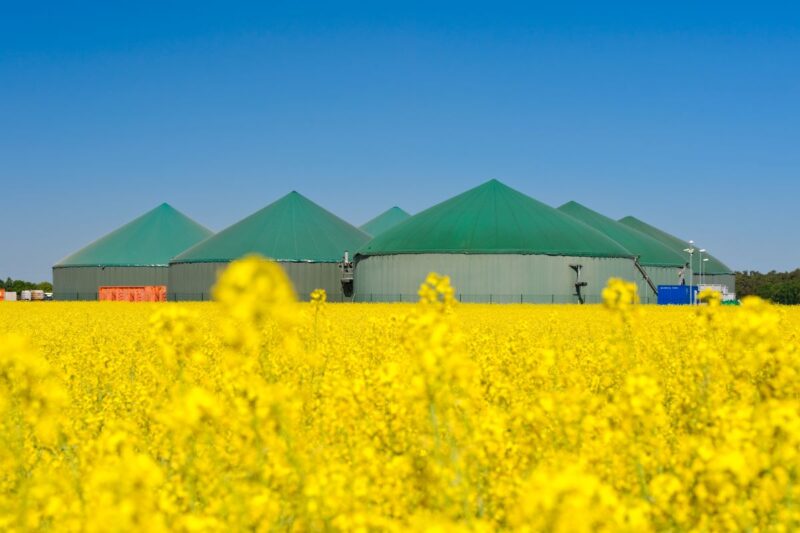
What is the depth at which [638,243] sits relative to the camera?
7894 cm

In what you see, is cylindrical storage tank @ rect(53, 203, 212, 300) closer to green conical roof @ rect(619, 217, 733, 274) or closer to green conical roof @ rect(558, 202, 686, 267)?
green conical roof @ rect(558, 202, 686, 267)

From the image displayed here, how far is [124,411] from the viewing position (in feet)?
32.3

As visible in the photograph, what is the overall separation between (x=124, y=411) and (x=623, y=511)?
7829mm

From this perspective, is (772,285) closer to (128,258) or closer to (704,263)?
(704,263)

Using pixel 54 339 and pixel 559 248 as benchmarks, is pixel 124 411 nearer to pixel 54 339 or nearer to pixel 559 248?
pixel 54 339

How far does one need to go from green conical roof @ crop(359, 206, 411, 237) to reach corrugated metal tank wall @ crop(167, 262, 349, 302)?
41978mm

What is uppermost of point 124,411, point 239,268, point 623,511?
point 239,268

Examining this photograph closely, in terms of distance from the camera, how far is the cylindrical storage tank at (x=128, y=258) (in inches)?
3236

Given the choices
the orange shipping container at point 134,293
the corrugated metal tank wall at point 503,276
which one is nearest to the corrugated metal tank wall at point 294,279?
the orange shipping container at point 134,293

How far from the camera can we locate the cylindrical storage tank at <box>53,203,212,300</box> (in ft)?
270

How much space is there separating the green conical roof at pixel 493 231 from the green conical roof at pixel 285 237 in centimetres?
881

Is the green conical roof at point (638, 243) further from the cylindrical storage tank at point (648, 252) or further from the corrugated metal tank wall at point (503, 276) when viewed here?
the corrugated metal tank wall at point (503, 276)

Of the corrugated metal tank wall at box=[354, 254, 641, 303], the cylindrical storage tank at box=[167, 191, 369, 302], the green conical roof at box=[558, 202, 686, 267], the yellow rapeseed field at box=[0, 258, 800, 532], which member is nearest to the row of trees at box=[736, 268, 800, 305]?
the green conical roof at box=[558, 202, 686, 267]

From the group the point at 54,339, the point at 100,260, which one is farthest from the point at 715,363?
the point at 100,260
